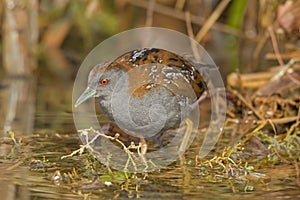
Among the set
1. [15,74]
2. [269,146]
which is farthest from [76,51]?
[269,146]

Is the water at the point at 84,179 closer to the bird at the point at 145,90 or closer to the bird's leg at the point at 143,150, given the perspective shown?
the bird's leg at the point at 143,150

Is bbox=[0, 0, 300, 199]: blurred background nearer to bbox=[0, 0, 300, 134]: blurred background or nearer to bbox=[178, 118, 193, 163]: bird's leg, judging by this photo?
bbox=[0, 0, 300, 134]: blurred background

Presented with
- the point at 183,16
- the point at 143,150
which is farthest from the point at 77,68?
the point at 143,150

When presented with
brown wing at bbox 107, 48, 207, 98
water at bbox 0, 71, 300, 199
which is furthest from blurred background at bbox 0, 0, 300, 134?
brown wing at bbox 107, 48, 207, 98

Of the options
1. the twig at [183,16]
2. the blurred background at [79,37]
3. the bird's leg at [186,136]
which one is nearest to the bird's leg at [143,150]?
the bird's leg at [186,136]

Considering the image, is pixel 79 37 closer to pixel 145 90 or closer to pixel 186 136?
pixel 186 136

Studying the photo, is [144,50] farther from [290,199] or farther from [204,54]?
[204,54]
